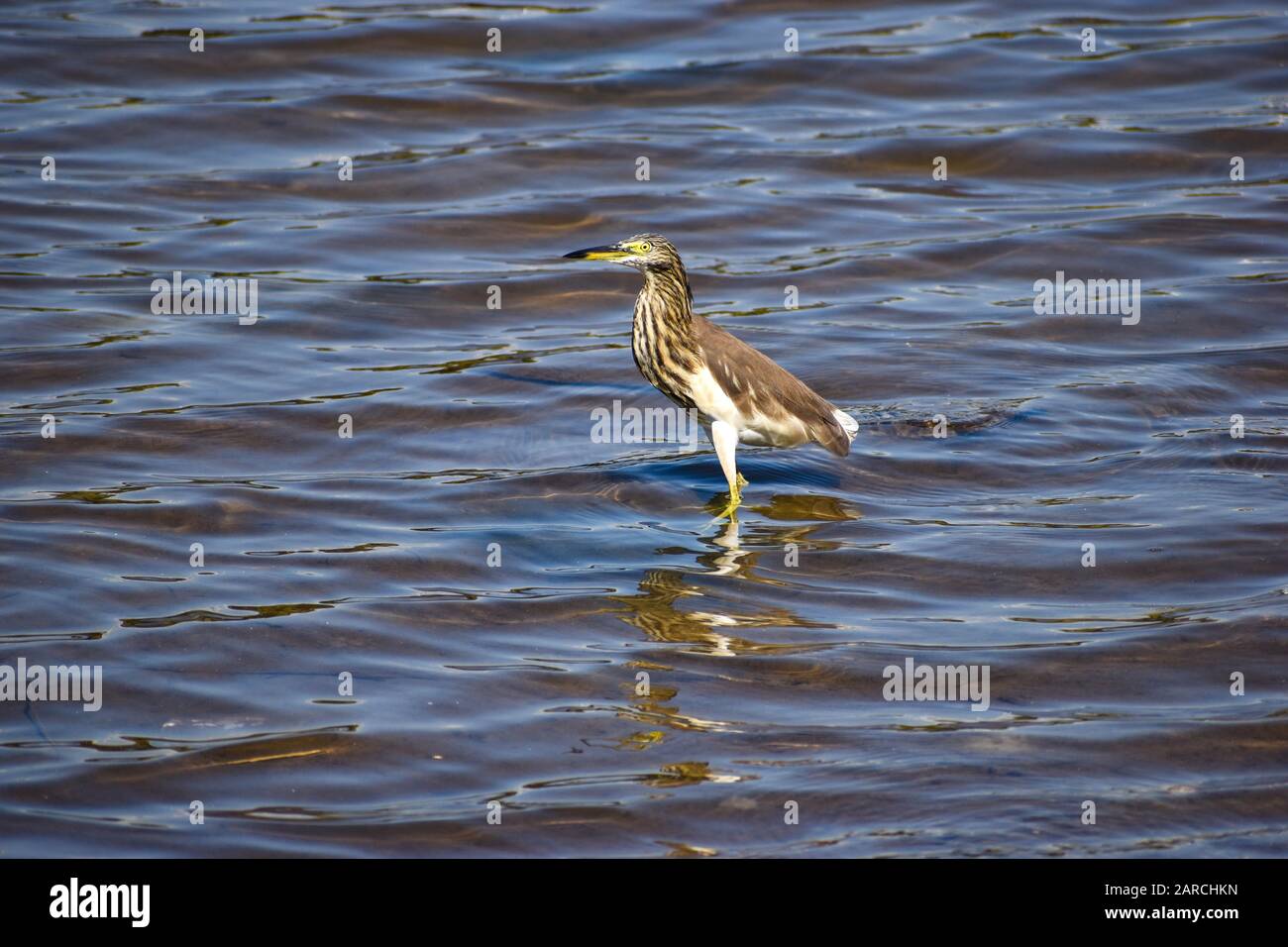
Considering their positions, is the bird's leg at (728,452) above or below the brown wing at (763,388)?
below

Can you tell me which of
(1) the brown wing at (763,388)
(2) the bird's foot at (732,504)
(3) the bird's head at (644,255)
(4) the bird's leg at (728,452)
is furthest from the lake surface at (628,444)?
(3) the bird's head at (644,255)

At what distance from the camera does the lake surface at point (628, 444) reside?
21.7 feet

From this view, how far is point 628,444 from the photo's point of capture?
10.9 meters

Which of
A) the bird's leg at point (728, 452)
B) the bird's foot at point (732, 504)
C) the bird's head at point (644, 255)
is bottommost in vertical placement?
the bird's foot at point (732, 504)

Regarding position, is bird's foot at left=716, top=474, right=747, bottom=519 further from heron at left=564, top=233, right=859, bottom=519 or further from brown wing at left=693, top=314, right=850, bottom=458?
brown wing at left=693, top=314, right=850, bottom=458

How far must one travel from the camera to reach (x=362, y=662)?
7.61 meters

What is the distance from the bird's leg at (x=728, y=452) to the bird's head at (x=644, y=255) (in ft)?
3.42

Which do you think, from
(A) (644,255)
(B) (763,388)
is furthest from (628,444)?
(A) (644,255)

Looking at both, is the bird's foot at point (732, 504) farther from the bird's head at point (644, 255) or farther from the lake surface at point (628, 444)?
the bird's head at point (644, 255)

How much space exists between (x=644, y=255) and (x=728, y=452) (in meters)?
1.36

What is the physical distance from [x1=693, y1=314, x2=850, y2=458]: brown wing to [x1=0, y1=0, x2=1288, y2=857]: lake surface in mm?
462

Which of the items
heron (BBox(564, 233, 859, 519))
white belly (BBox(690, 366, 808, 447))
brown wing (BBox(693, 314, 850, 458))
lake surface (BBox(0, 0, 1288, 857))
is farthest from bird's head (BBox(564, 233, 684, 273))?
lake surface (BBox(0, 0, 1288, 857))

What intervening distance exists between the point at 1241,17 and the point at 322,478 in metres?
15.0

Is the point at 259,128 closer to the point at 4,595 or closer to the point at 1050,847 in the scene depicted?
the point at 4,595
